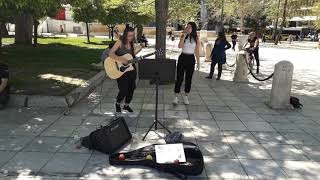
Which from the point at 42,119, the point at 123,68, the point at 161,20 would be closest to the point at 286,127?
the point at 123,68

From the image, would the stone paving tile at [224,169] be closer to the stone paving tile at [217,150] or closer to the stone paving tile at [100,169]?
the stone paving tile at [217,150]

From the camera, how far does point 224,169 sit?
528 centimetres

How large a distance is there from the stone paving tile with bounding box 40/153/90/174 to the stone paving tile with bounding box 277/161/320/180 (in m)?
2.57

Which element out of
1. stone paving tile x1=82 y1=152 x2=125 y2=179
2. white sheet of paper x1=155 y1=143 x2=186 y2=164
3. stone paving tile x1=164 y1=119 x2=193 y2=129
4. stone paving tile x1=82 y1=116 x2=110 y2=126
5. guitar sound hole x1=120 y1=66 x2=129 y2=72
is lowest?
stone paving tile x1=82 y1=152 x2=125 y2=179

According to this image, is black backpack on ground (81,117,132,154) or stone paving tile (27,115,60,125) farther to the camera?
stone paving tile (27,115,60,125)

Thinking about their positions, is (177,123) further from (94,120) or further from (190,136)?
(94,120)

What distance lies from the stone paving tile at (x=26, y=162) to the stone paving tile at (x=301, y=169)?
3.07 m

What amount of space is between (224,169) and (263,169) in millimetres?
504

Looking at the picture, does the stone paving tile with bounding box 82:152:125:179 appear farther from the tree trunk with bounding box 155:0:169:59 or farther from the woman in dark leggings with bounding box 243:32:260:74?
the woman in dark leggings with bounding box 243:32:260:74

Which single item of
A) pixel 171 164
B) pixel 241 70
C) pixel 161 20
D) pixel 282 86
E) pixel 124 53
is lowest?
pixel 171 164

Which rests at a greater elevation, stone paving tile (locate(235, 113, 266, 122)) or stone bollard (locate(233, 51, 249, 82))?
stone bollard (locate(233, 51, 249, 82))

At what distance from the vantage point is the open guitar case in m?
5.01

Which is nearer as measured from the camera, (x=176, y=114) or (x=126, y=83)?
(x=126, y=83)

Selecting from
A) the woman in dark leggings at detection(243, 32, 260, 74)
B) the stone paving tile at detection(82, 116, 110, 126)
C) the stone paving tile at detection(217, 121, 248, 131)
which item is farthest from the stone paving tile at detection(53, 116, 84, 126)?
the woman in dark leggings at detection(243, 32, 260, 74)
